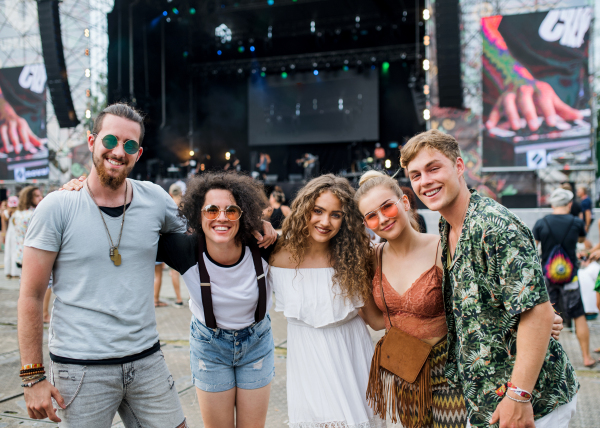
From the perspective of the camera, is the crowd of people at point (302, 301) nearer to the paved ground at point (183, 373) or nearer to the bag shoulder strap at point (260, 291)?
the bag shoulder strap at point (260, 291)

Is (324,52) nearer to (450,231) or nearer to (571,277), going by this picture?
(571,277)

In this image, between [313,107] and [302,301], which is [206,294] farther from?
[313,107]

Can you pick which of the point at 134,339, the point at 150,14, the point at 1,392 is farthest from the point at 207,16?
the point at 134,339

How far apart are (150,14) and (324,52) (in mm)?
6254

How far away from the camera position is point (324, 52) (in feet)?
51.3

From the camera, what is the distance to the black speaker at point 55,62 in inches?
439

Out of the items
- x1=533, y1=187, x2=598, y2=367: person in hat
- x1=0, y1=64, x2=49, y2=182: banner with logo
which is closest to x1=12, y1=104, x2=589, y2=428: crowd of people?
x1=533, y1=187, x2=598, y2=367: person in hat

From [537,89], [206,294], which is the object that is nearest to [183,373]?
[206,294]

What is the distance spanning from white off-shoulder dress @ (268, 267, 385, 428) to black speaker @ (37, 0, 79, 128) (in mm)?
11977

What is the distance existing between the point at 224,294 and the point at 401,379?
948mm

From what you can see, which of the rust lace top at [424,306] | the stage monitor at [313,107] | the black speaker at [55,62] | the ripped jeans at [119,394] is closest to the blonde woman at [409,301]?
the rust lace top at [424,306]

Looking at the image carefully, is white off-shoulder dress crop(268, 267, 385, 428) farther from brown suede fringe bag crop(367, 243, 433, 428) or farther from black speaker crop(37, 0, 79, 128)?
black speaker crop(37, 0, 79, 128)

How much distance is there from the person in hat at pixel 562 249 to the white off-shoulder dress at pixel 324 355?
3106 mm

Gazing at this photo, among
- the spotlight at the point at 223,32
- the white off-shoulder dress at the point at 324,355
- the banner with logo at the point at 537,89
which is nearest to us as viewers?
the white off-shoulder dress at the point at 324,355
